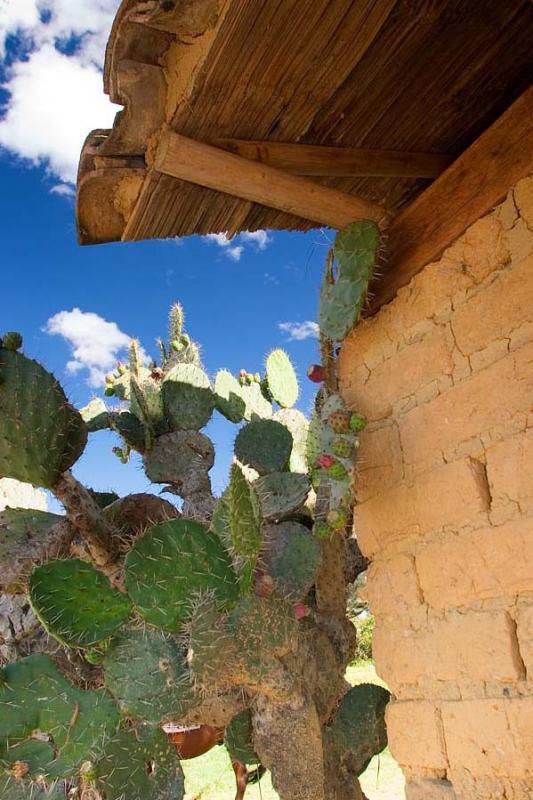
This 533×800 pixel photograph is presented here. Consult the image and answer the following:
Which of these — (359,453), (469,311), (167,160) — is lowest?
(359,453)

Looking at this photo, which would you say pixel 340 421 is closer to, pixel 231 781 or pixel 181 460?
pixel 181 460

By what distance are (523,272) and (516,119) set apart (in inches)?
14.8

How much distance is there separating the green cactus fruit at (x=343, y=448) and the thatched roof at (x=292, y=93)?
66 cm

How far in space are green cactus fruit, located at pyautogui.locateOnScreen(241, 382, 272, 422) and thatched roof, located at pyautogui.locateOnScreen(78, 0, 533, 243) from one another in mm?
2920

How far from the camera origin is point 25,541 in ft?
9.91

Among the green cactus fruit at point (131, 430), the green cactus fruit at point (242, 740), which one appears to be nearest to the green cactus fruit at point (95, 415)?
the green cactus fruit at point (131, 430)

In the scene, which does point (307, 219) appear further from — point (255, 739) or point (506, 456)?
point (255, 739)

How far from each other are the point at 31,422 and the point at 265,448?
5.23 feet

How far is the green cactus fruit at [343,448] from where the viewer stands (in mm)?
2059

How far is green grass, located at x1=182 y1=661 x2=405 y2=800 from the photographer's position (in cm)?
569

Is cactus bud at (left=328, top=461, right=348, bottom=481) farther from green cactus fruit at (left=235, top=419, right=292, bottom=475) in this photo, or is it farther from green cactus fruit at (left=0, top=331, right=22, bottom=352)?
green cactus fruit at (left=235, top=419, right=292, bottom=475)

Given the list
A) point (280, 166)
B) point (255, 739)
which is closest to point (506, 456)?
point (280, 166)

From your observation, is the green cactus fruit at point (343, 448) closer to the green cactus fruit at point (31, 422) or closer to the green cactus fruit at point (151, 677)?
the green cactus fruit at point (151, 677)

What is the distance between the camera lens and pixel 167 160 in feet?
5.84
